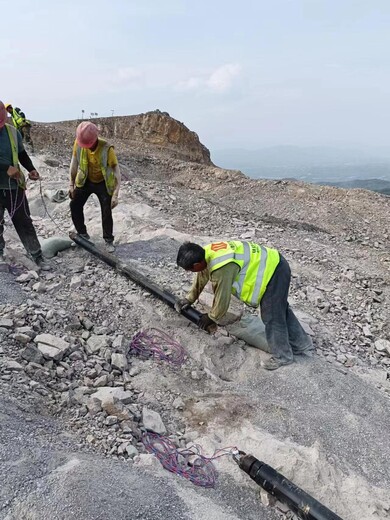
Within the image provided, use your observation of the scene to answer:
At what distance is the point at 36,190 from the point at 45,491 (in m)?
7.27

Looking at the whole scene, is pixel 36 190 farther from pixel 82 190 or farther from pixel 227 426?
pixel 227 426

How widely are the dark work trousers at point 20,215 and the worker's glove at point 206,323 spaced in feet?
7.32

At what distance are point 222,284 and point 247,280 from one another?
0.27m

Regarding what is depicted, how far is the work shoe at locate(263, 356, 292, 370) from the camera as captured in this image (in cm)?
432

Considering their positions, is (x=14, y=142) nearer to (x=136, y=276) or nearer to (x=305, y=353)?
(x=136, y=276)

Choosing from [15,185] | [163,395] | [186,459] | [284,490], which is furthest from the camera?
[15,185]

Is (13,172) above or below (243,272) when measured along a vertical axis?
above

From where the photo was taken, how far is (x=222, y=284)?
13.2ft

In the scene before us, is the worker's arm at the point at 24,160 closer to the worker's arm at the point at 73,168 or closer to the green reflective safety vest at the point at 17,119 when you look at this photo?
the worker's arm at the point at 73,168

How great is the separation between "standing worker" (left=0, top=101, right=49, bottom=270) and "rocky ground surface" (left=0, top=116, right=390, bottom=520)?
208 millimetres

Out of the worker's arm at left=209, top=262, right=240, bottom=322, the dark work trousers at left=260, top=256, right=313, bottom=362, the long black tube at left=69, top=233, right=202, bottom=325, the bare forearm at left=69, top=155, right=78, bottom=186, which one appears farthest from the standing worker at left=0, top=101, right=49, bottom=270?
the dark work trousers at left=260, top=256, right=313, bottom=362

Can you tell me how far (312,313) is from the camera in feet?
18.7

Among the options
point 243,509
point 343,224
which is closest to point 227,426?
point 243,509

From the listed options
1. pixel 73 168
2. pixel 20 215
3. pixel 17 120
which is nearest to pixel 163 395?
pixel 20 215
